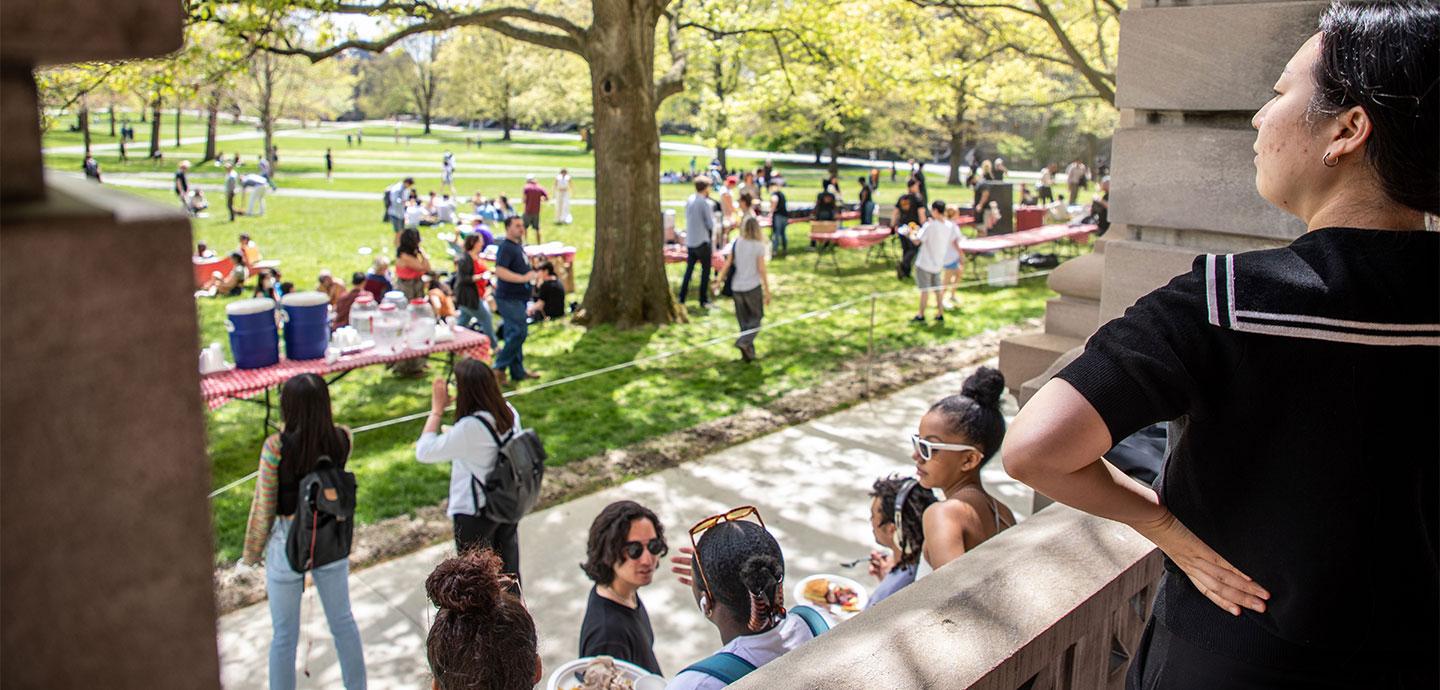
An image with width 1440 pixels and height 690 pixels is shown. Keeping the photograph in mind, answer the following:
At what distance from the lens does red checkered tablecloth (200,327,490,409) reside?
332 inches

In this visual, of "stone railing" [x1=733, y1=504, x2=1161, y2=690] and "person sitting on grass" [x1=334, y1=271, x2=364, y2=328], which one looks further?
"person sitting on grass" [x1=334, y1=271, x2=364, y2=328]

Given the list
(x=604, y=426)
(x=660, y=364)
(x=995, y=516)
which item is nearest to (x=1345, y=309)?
(x=995, y=516)

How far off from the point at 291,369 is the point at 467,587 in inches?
256

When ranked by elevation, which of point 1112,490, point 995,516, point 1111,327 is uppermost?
point 1111,327

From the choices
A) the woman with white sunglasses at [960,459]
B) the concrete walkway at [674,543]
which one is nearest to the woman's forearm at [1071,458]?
the woman with white sunglasses at [960,459]

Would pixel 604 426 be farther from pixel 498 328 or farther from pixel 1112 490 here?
pixel 1112 490

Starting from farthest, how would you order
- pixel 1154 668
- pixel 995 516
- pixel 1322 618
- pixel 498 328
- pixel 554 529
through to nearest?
pixel 498 328 < pixel 554 529 < pixel 995 516 < pixel 1154 668 < pixel 1322 618

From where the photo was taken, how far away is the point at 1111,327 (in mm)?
1492

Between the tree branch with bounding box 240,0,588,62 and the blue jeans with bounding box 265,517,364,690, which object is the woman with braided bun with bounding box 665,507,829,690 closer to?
the blue jeans with bounding box 265,517,364,690

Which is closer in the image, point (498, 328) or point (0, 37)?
point (0, 37)

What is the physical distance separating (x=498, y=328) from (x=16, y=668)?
41.6 ft

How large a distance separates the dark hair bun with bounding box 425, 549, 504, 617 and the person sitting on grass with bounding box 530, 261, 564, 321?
10542mm

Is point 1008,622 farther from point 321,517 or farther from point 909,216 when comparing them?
point 909,216

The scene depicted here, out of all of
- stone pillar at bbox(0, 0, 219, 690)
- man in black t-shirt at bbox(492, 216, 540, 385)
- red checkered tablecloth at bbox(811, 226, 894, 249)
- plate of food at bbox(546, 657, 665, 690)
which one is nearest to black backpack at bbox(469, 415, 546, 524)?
plate of food at bbox(546, 657, 665, 690)
